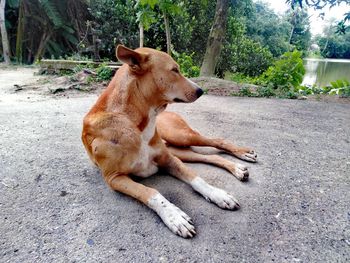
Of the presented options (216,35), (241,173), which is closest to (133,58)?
(241,173)

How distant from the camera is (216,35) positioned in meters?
8.23

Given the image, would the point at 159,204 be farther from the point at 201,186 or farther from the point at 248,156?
the point at 248,156

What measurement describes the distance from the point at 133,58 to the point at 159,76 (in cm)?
27

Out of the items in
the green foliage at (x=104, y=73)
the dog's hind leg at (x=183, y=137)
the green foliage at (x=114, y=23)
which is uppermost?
the green foliage at (x=114, y=23)

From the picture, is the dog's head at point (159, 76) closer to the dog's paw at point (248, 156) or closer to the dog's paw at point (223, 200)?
the dog's paw at point (223, 200)

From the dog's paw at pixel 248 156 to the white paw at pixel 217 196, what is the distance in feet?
2.99

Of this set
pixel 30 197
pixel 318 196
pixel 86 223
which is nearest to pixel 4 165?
pixel 30 197

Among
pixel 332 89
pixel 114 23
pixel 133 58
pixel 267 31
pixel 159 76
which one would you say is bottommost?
pixel 332 89

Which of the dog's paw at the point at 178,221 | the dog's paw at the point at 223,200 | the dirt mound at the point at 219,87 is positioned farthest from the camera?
the dirt mound at the point at 219,87

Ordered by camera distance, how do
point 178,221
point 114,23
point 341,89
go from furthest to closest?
point 114,23
point 341,89
point 178,221

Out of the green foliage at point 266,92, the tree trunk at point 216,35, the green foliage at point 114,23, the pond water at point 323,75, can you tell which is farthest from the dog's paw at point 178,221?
the green foliage at point 114,23

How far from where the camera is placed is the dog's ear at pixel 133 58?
225cm

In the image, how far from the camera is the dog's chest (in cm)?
243

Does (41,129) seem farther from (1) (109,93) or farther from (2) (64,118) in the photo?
(1) (109,93)
